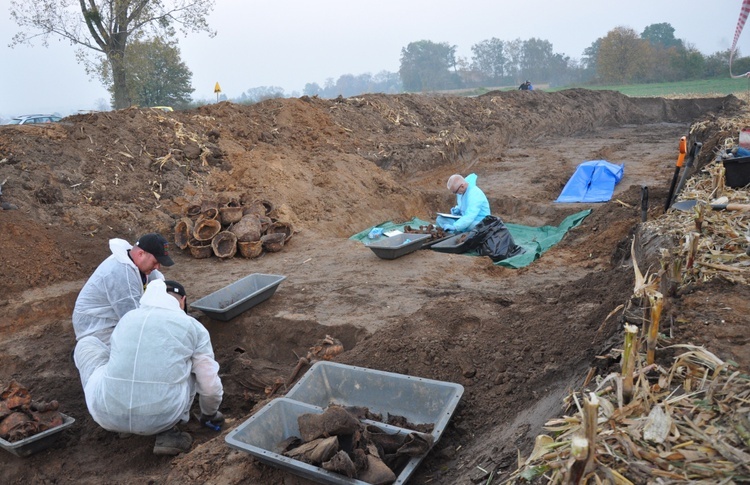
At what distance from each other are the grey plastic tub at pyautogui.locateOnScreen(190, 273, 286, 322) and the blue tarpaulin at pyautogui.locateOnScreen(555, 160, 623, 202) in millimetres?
7682

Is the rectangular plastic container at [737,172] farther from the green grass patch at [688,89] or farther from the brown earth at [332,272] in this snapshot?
the green grass patch at [688,89]

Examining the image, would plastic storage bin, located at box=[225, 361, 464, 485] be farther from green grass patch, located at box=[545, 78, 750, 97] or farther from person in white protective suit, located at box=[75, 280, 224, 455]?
green grass patch, located at box=[545, 78, 750, 97]

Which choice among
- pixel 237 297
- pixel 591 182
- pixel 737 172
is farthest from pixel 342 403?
pixel 591 182

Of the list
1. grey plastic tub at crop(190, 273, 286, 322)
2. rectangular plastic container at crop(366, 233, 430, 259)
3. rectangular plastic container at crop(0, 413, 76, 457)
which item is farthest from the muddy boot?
rectangular plastic container at crop(366, 233, 430, 259)

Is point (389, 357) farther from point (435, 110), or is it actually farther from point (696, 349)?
point (435, 110)

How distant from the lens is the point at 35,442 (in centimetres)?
374

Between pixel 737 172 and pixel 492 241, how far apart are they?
148 inches

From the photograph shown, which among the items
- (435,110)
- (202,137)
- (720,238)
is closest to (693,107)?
(435,110)

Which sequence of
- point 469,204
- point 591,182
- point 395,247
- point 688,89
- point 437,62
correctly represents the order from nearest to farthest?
point 395,247 < point 469,204 < point 591,182 < point 688,89 < point 437,62

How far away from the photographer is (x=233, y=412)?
4.67 metres

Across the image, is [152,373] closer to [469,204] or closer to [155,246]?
[155,246]

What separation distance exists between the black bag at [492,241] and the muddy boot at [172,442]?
5.12 m

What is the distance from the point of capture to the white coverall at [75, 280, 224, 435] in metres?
3.62

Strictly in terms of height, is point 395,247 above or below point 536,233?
above
